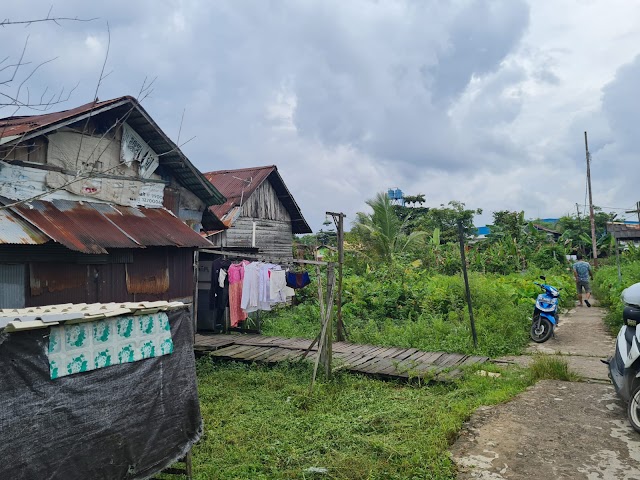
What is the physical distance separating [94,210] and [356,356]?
499 centimetres

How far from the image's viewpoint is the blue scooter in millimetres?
9250

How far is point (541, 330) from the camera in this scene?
30.8ft

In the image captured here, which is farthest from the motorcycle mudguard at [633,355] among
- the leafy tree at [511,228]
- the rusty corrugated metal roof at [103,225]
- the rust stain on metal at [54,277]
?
the leafy tree at [511,228]

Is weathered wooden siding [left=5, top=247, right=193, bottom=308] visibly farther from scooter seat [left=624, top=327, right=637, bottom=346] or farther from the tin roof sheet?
scooter seat [left=624, top=327, right=637, bottom=346]

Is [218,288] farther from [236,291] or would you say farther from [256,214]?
[256,214]

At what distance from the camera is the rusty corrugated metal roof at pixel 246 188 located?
13.7m

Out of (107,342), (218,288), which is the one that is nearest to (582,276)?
(218,288)

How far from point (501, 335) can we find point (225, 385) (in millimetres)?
5388

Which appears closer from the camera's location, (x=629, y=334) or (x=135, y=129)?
(x=629, y=334)

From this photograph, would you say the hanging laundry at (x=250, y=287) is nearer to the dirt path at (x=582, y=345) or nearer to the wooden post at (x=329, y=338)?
the wooden post at (x=329, y=338)

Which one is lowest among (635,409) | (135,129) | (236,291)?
(635,409)

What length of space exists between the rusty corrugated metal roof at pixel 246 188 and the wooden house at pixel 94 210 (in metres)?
4.12

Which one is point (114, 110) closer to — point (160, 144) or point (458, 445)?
point (160, 144)

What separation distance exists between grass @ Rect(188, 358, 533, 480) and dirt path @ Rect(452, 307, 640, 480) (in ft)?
0.74
